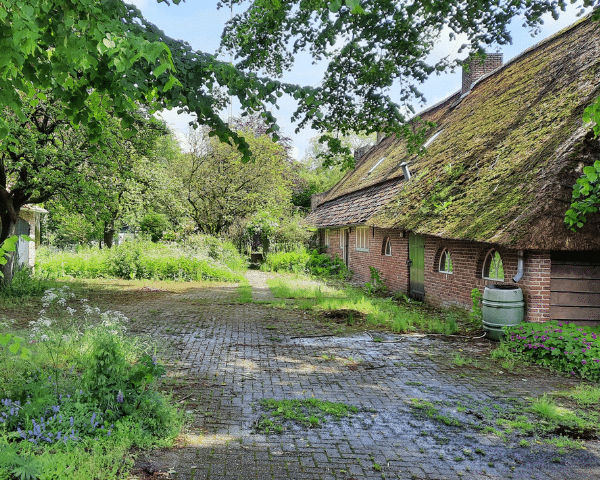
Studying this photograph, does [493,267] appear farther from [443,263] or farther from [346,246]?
[346,246]

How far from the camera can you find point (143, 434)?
4.24 meters

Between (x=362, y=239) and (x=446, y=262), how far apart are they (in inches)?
293

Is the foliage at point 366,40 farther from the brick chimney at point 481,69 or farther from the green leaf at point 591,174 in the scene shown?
the brick chimney at point 481,69

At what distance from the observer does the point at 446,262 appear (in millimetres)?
12094

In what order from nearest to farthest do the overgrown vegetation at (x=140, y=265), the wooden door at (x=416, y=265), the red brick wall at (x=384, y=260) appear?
the wooden door at (x=416, y=265)
the red brick wall at (x=384, y=260)
the overgrown vegetation at (x=140, y=265)

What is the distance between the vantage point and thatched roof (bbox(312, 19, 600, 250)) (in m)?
8.16

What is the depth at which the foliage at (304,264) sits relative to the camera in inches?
858

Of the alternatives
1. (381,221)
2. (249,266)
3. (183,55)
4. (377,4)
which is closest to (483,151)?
(381,221)

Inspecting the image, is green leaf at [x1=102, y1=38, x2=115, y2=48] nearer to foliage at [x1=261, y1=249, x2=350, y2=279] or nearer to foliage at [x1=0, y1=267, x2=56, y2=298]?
foliage at [x1=0, y1=267, x2=56, y2=298]

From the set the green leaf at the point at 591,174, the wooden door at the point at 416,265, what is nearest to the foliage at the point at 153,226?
the wooden door at the point at 416,265

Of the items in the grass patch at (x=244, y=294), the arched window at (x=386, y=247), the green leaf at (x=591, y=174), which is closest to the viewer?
the green leaf at (x=591, y=174)

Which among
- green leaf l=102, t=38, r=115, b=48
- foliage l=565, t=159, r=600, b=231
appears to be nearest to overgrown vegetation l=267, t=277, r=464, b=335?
foliage l=565, t=159, r=600, b=231

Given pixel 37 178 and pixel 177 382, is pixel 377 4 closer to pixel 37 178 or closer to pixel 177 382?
pixel 177 382

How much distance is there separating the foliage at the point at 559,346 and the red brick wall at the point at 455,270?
2.14ft
